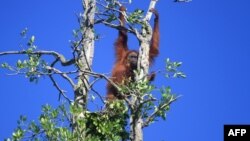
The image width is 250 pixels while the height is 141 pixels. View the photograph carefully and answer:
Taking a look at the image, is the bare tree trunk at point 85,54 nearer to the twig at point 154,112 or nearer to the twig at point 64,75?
the twig at point 64,75

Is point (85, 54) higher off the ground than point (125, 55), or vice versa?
point (125, 55)

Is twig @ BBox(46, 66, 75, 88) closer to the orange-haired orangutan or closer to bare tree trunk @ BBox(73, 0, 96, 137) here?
bare tree trunk @ BBox(73, 0, 96, 137)

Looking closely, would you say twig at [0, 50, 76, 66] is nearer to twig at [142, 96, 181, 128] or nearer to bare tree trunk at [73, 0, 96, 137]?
bare tree trunk at [73, 0, 96, 137]

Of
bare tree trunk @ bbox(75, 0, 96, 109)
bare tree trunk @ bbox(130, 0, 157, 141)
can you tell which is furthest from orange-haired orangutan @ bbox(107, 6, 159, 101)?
bare tree trunk @ bbox(75, 0, 96, 109)

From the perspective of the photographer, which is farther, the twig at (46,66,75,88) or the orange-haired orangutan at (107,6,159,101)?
the orange-haired orangutan at (107,6,159,101)

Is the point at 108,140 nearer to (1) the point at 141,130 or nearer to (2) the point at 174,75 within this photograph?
(1) the point at 141,130

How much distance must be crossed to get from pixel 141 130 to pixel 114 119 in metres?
0.83

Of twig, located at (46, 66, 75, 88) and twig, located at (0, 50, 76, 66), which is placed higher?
twig, located at (0, 50, 76, 66)

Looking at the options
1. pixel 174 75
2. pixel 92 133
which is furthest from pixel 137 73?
pixel 92 133

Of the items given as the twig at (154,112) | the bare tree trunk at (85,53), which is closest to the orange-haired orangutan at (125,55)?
the bare tree trunk at (85,53)

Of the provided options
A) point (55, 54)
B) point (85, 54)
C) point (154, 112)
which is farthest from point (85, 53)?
point (154, 112)

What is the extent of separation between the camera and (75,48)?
8500mm

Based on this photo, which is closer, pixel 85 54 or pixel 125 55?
pixel 85 54

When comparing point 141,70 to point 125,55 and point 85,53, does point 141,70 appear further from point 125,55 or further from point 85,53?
point 125,55
